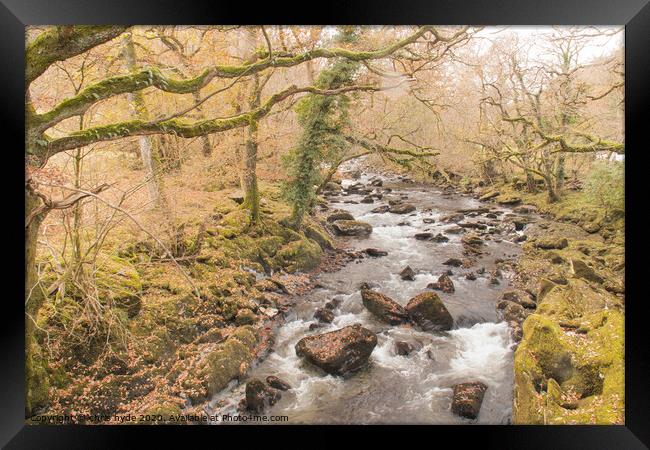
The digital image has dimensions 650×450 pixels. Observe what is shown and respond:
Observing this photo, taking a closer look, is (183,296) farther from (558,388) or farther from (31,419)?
(558,388)

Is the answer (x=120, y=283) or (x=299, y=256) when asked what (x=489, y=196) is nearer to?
(x=299, y=256)

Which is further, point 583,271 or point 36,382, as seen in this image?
point 583,271

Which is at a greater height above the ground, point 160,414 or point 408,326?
Result: point 408,326

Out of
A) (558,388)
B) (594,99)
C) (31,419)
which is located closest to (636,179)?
(594,99)

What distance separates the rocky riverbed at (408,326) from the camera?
10.8 feet

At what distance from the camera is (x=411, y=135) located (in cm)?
428

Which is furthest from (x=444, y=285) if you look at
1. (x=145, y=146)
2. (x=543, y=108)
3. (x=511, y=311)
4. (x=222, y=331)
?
(x=145, y=146)

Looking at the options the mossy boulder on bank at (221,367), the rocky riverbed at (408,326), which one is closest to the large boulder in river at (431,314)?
the rocky riverbed at (408,326)

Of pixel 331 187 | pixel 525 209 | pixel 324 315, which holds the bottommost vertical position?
pixel 324 315

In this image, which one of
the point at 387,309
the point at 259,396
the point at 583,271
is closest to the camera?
the point at 259,396

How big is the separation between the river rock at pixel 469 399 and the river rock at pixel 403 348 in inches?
22.2

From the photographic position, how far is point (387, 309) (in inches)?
151

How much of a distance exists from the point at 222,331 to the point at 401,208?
2702mm
